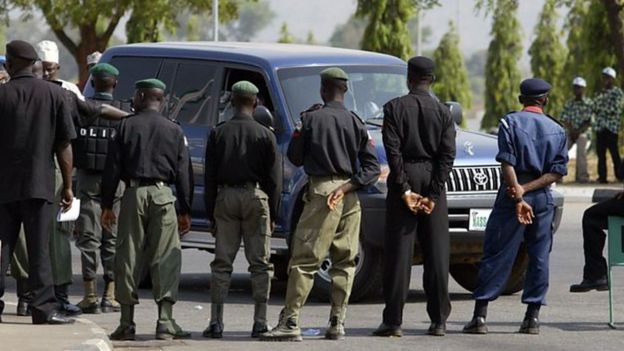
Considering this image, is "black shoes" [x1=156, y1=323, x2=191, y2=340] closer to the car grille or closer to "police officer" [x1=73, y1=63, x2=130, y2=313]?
"police officer" [x1=73, y1=63, x2=130, y2=313]

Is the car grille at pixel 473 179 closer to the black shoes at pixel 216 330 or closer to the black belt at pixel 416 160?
the black belt at pixel 416 160

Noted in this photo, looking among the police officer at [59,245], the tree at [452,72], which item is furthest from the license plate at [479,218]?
the tree at [452,72]

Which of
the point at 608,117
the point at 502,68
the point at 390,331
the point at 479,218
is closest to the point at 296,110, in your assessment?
the point at 479,218

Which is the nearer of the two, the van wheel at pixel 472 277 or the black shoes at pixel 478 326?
the black shoes at pixel 478 326

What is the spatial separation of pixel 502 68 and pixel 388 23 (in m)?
19.0

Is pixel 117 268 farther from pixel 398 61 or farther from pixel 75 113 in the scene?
pixel 398 61

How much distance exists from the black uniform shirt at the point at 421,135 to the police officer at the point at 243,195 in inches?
32.5

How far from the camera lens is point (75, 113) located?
1282cm

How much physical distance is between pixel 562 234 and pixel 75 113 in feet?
32.8

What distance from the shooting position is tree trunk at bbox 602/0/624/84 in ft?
104

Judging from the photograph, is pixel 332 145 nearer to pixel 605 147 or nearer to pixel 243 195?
pixel 243 195

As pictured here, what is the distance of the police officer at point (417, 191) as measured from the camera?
12.5 metres

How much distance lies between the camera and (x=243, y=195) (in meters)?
12.4

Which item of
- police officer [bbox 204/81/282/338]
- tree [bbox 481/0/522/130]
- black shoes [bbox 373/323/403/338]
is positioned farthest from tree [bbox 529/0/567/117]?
police officer [bbox 204/81/282/338]
